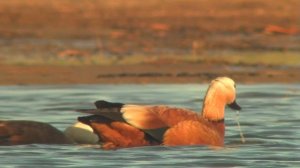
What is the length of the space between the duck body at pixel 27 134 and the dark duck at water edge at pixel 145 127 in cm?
19

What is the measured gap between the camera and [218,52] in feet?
69.5

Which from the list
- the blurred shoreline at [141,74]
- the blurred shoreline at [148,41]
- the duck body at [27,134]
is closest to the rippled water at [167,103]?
the duck body at [27,134]

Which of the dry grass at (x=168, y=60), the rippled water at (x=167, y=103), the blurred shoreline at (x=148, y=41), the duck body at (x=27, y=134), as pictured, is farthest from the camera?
the dry grass at (x=168, y=60)

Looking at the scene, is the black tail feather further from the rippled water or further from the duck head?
the duck head

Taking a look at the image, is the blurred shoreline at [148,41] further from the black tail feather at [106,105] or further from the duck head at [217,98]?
the black tail feather at [106,105]

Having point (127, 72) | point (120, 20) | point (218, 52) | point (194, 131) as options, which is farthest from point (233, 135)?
point (120, 20)

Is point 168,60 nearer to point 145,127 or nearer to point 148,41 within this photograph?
point 148,41

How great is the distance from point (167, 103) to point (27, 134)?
3.68m

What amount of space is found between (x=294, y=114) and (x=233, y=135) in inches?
65.6

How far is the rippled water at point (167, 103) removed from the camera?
11.2 metres

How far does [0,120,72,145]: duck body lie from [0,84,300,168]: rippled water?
0.26ft

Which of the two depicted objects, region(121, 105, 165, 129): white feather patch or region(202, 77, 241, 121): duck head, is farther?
region(202, 77, 241, 121): duck head

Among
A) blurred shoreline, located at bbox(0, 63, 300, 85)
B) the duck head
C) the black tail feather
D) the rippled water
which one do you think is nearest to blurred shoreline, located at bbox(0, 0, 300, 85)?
blurred shoreline, located at bbox(0, 63, 300, 85)

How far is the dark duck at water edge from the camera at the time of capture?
11.5m
